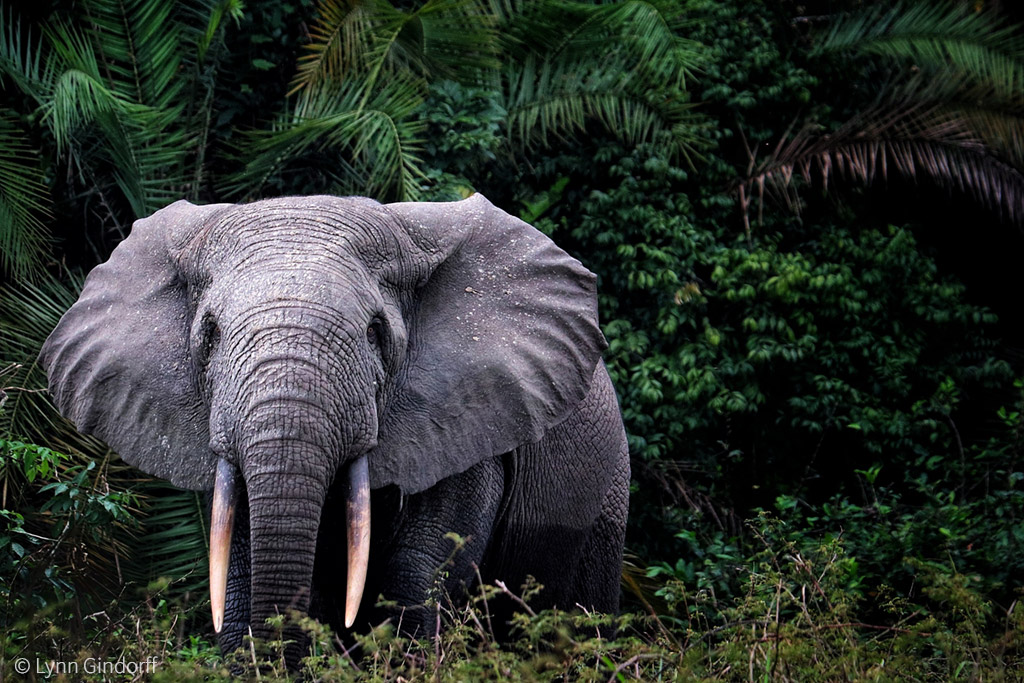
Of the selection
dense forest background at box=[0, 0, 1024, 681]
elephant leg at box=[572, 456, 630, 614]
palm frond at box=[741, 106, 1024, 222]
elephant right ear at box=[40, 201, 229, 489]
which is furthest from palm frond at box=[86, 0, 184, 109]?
palm frond at box=[741, 106, 1024, 222]

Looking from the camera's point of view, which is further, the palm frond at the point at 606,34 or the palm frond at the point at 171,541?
the palm frond at the point at 606,34

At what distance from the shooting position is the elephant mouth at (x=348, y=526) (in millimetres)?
4070

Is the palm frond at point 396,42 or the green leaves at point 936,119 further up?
the palm frond at point 396,42

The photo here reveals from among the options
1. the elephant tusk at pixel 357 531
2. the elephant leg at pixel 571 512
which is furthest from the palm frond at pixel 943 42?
the elephant tusk at pixel 357 531

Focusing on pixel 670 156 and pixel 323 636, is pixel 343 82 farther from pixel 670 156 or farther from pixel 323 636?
pixel 323 636

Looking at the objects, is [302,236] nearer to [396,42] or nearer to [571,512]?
[571,512]

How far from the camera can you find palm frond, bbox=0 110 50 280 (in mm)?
7879

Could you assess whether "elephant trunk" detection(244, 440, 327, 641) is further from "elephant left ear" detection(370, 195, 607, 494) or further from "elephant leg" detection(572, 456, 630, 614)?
"elephant leg" detection(572, 456, 630, 614)

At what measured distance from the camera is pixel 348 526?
4195mm

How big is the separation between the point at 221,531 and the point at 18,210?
15.0 ft

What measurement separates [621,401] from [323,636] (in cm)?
598

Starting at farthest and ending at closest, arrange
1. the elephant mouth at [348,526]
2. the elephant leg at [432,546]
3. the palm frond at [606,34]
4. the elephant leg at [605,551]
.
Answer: the palm frond at [606,34], the elephant leg at [605,551], the elephant leg at [432,546], the elephant mouth at [348,526]

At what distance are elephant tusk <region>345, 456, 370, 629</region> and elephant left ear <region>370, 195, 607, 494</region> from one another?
181 millimetres

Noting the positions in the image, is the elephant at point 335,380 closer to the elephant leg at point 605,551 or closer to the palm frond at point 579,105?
the elephant leg at point 605,551
